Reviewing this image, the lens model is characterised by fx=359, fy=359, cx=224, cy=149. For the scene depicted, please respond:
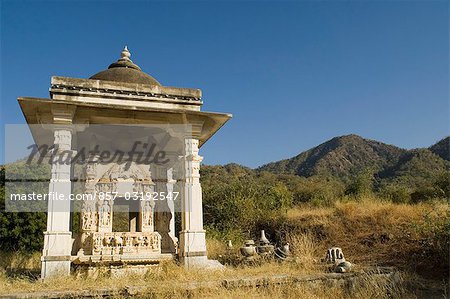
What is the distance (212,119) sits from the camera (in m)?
8.28

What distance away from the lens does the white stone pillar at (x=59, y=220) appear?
21.8ft

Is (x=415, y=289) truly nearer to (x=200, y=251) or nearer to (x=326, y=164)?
(x=200, y=251)

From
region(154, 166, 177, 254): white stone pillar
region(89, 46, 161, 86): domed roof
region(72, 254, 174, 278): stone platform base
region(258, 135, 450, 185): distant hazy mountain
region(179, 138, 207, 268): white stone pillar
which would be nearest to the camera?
region(72, 254, 174, 278): stone platform base

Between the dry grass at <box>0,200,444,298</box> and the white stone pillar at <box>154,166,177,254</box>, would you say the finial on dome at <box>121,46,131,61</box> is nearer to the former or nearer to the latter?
the white stone pillar at <box>154,166,177,254</box>

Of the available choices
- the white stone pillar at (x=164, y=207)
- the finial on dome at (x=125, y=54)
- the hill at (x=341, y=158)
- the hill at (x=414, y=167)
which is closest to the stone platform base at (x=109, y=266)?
the white stone pillar at (x=164, y=207)

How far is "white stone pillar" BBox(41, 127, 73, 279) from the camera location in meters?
6.64

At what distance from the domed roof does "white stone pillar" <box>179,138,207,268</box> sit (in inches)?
95.0

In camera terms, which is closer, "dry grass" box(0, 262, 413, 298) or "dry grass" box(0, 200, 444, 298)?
"dry grass" box(0, 262, 413, 298)

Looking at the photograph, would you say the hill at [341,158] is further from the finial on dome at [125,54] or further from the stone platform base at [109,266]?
the stone platform base at [109,266]

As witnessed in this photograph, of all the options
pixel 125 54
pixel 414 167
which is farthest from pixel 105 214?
pixel 414 167

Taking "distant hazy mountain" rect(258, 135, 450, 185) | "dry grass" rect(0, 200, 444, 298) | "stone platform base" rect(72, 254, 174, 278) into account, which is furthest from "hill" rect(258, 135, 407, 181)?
"stone platform base" rect(72, 254, 174, 278)

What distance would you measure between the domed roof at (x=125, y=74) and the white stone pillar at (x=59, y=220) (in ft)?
7.72

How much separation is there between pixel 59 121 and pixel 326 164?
42.6 metres

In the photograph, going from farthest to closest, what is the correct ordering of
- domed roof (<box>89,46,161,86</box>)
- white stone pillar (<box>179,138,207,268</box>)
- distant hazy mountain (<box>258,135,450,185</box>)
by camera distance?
distant hazy mountain (<box>258,135,450,185</box>)
domed roof (<box>89,46,161,86</box>)
white stone pillar (<box>179,138,207,268</box>)
